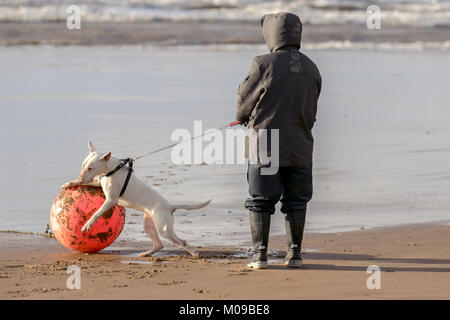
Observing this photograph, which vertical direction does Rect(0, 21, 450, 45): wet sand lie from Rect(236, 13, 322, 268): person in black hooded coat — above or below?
above

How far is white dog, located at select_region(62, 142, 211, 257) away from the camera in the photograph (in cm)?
738

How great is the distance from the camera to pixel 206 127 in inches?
539

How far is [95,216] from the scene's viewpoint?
24.1 feet

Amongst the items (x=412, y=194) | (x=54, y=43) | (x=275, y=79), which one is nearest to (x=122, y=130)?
(x=412, y=194)

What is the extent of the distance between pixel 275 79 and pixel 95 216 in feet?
5.90

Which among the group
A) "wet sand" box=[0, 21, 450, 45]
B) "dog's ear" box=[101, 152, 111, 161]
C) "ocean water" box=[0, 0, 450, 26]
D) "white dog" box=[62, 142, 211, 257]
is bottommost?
"white dog" box=[62, 142, 211, 257]

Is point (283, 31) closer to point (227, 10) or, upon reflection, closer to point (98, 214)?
point (98, 214)

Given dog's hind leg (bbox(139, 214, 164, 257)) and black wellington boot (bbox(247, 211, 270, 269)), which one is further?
dog's hind leg (bbox(139, 214, 164, 257))

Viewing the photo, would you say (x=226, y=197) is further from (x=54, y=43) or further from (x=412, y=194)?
(x=54, y=43)

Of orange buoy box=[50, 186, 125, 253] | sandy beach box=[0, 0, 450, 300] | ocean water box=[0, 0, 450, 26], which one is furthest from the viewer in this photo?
ocean water box=[0, 0, 450, 26]

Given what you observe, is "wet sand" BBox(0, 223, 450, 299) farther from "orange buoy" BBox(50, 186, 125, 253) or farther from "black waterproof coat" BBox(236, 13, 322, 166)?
"black waterproof coat" BBox(236, 13, 322, 166)

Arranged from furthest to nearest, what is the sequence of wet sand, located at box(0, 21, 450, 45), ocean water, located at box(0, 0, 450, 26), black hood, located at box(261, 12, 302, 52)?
1. ocean water, located at box(0, 0, 450, 26)
2. wet sand, located at box(0, 21, 450, 45)
3. black hood, located at box(261, 12, 302, 52)

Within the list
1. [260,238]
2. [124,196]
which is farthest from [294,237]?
[124,196]

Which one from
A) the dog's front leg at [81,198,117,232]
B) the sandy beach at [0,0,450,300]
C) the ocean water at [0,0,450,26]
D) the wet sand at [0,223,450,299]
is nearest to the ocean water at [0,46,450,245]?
A: the sandy beach at [0,0,450,300]
